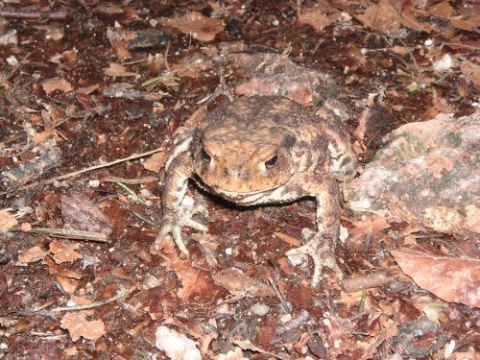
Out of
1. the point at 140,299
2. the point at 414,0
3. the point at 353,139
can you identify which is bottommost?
the point at 140,299

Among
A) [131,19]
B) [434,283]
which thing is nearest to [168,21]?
[131,19]

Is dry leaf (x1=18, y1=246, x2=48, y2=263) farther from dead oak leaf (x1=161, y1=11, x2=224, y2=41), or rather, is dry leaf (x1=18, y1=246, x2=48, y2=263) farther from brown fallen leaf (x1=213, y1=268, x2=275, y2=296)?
dead oak leaf (x1=161, y1=11, x2=224, y2=41)

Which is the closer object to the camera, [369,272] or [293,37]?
[369,272]

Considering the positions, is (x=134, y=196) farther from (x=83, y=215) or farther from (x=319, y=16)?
(x=319, y=16)

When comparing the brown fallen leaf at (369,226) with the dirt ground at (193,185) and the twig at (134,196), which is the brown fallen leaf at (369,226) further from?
the twig at (134,196)

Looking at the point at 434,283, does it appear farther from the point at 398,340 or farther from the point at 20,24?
the point at 20,24

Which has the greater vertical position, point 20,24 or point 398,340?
point 20,24

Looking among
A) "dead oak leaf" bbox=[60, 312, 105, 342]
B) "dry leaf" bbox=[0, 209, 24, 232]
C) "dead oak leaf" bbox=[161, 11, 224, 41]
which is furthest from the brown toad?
"dead oak leaf" bbox=[161, 11, 224, 41]
